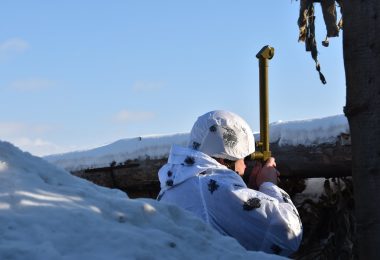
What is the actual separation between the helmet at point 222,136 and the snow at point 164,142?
2.03 m

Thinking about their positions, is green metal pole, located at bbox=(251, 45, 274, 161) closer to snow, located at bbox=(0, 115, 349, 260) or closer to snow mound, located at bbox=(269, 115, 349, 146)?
snow mound, located at bbox=(269, 115, 349, 146)

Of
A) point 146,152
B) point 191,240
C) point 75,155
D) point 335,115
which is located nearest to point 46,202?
point 191,240

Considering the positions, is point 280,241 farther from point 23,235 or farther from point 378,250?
point 23,235

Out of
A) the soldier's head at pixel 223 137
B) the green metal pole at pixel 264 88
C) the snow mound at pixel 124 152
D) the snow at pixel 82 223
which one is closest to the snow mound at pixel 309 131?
the snow mound at pixel 124 152

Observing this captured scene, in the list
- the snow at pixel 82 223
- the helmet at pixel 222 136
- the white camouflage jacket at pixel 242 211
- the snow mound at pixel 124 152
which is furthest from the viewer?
the snow mound at pixel 124 152

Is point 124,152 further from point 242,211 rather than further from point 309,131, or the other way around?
point 242,211

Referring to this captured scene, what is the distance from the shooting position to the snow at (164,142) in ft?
19.2

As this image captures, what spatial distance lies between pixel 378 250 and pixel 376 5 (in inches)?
39.0

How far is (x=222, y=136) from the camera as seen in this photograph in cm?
383

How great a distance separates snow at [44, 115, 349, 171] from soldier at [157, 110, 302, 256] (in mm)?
2076

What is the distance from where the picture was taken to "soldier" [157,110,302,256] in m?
3.46

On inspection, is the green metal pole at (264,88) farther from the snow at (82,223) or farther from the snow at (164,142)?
the snow at (82,223)

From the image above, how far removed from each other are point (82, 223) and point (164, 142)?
4.86m

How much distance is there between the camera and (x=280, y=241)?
11.4 ft
